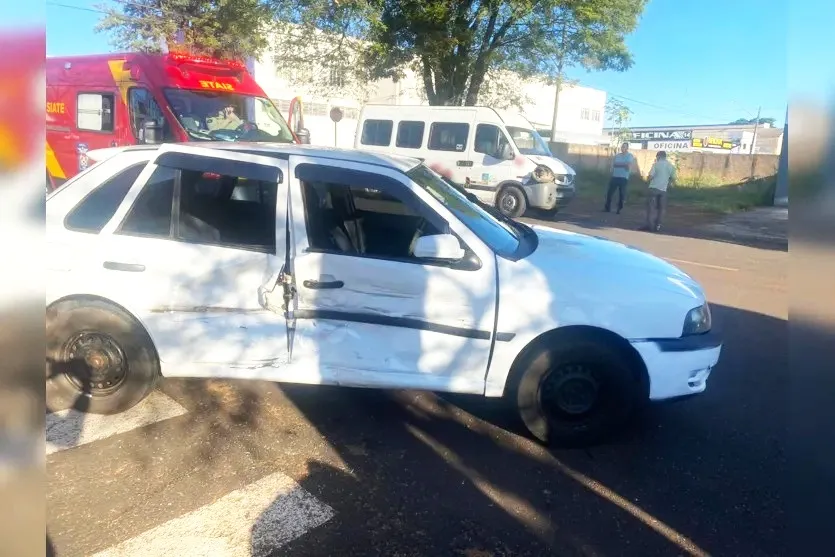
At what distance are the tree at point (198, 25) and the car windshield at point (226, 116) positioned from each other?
28.6 feet

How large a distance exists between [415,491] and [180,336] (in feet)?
5.44

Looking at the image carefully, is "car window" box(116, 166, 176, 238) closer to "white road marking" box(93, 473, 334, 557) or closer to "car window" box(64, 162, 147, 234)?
"car window" box(64, 162, 147, 234)

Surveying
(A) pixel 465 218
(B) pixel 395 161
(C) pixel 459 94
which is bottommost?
(A) pixel 465 218

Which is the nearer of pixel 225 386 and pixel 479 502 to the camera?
pixel 479 502

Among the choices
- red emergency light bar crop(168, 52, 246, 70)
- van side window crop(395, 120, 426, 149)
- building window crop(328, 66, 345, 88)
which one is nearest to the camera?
red emergency light bar crop(168, 52, 246, 70)

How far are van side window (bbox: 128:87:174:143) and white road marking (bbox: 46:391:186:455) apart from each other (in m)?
6.35

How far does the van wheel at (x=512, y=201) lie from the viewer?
14.1m

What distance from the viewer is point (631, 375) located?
11.6 ft

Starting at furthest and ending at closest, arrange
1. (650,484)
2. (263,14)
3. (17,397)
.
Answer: (263,14), (650,484), (17,397)

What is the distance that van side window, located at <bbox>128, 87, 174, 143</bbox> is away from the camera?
9391mm

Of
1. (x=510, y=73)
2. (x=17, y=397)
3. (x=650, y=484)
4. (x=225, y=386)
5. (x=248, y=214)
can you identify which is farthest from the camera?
(x=510, y=73)

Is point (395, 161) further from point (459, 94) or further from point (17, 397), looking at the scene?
point (459, 94)

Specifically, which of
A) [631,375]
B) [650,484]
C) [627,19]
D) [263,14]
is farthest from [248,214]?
[627,19]

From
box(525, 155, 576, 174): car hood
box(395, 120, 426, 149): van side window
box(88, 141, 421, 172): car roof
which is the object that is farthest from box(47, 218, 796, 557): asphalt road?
box(395, 120, 426, 149): van side window
